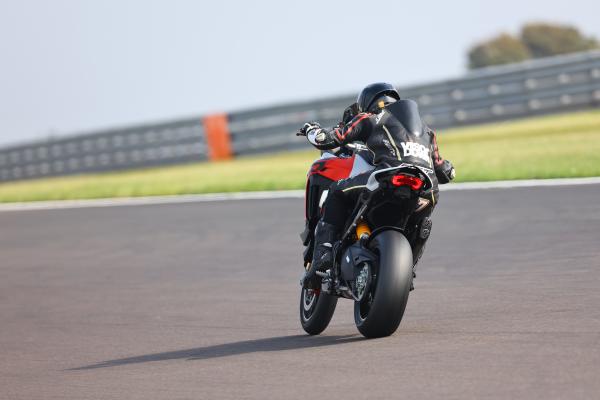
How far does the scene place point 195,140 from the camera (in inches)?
1166

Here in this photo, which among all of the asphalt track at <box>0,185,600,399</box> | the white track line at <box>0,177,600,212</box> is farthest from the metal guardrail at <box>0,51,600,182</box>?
the asphalt track at <box>0,185,600,399</box>

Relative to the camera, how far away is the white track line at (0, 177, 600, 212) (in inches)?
650

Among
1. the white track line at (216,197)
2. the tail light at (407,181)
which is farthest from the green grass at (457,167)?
the tail light at (407,181)

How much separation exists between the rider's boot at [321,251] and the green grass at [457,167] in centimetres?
942

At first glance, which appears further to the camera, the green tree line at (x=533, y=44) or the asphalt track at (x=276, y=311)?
the green tree line at (x=533, y=44)

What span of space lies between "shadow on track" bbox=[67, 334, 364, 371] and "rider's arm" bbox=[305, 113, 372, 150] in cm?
128

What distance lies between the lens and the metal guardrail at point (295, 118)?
86.9 feet

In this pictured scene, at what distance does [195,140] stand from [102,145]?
292 cm

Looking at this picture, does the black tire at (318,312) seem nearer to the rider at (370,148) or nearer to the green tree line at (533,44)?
the rider at (370,148)

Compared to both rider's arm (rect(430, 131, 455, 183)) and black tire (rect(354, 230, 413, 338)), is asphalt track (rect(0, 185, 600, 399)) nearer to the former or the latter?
black tire (rect(354, 230, 413, 338))

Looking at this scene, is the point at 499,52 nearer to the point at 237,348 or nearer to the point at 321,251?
the point at 321,251

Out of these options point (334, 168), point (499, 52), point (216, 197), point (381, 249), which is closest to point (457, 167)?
point (216, 197)

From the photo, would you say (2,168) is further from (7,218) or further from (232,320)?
(232,320)

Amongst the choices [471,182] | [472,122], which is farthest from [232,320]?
[472,122]
